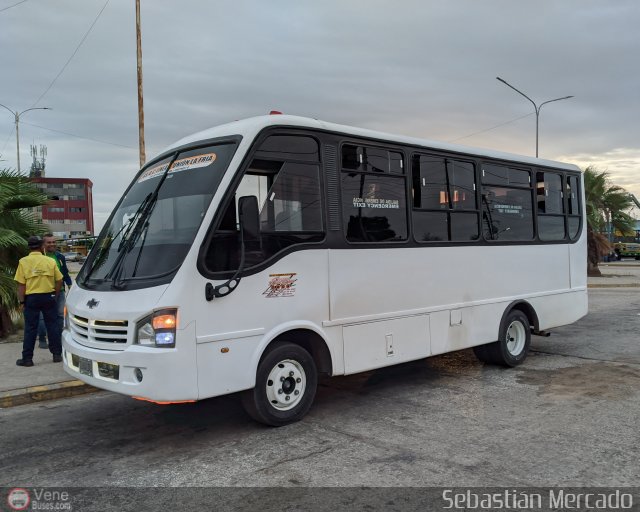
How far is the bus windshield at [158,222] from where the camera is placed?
16.6 feet

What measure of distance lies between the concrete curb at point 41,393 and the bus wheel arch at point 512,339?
5.31 m

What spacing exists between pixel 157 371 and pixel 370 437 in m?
1.99

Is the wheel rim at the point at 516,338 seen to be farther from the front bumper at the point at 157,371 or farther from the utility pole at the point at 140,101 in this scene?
the utility pole at the point at 140,101

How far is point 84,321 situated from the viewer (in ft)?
17.6

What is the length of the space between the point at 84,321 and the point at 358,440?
8.91 feet

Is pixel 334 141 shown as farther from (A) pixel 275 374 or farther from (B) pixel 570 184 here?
(B) pixel 570 184

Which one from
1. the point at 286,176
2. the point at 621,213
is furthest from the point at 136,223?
the point at 621,213

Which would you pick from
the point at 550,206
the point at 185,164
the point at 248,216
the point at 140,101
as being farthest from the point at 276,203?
the point at 140,101

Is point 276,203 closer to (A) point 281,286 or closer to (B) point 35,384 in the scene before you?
(A) point 281,286

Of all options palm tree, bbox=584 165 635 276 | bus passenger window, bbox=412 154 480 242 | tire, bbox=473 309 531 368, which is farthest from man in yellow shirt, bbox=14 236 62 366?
palm tree, bbox=584 165 635 276

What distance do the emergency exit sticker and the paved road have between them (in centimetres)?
251

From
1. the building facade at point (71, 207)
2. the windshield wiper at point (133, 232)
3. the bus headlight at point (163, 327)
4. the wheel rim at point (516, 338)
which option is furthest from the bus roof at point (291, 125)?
the building facade at point (71, 207)

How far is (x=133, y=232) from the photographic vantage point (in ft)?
18.0

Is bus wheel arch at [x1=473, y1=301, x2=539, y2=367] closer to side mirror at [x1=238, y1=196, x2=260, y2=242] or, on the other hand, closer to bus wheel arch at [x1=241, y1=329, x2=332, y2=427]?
bus wheel arch at [x1=241, y1=329, x2=332, y2=427]
